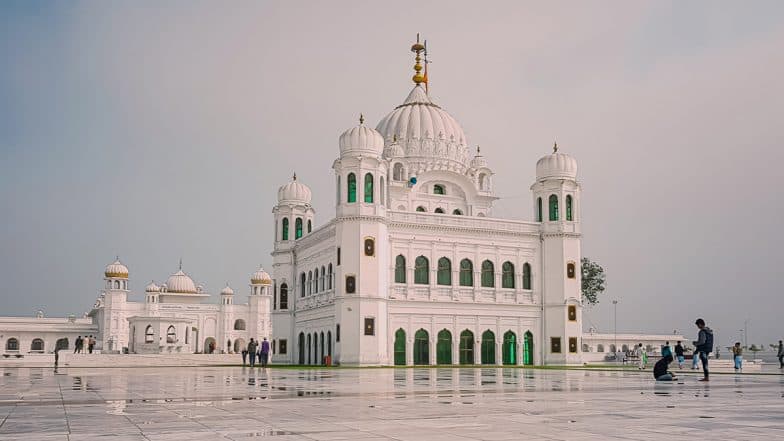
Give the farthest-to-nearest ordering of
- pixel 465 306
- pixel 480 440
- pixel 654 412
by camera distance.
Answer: pixel 465 306 → pixel 654 412 → pixel 480 440

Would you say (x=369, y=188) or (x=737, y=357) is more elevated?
(x=369, y=188)

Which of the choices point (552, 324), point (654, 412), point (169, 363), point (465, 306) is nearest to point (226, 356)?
point (169, 363)

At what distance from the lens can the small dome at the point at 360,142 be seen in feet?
150

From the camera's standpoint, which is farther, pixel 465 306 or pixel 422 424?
pixel 465 306

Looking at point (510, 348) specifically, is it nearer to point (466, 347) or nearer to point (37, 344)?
point (466, 347)

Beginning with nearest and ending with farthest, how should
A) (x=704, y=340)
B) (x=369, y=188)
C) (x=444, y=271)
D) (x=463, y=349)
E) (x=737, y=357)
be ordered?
(x=704, y=340) < (x=737, y=357) < (x=369, y=188) < (x=463, y=349) < (x=444, y=271)

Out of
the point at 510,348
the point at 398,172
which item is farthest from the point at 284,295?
the point at 510,348

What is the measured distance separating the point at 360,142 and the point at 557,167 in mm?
12903

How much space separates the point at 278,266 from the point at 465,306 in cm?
1438

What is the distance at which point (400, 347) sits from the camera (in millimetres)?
45781

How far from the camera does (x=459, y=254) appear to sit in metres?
47.9

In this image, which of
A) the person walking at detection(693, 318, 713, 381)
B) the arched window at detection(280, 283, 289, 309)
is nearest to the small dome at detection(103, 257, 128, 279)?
the arched window at detection(280, 283, 289, 309)

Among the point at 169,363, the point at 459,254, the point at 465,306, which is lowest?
the point at 169,363

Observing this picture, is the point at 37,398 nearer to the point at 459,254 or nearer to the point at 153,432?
the point at 153,432
